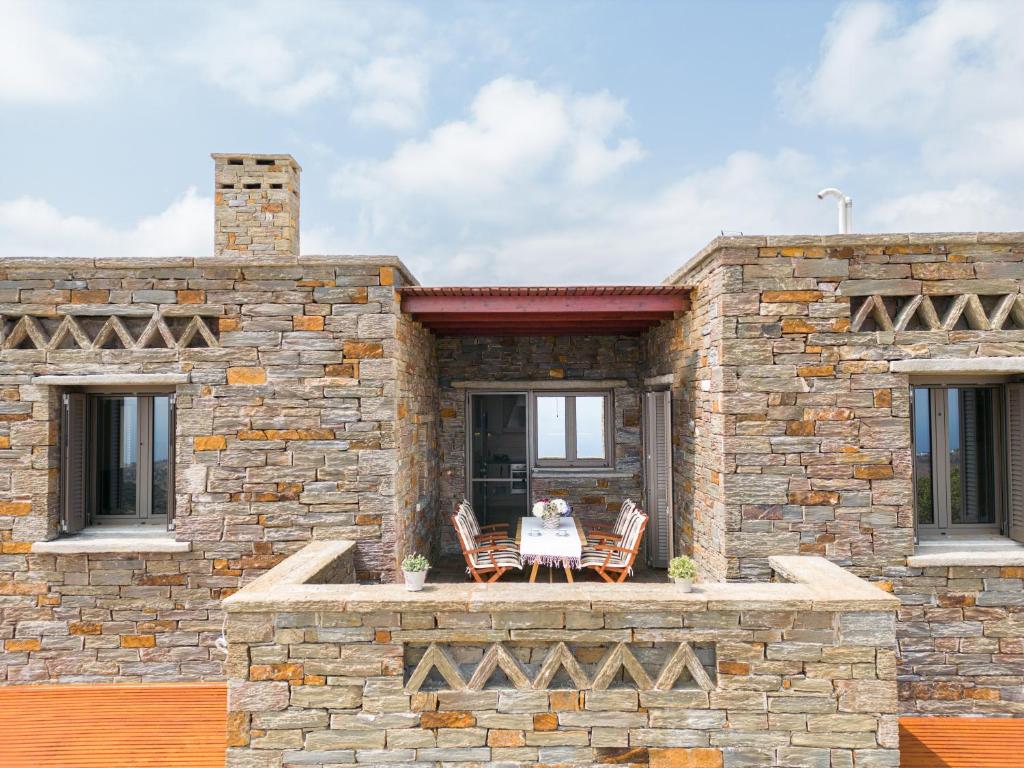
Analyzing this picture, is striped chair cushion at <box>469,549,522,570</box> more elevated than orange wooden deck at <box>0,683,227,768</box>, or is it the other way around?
striped chair cushion at <box>469,549,522,570</box>

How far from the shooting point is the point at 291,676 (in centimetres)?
338

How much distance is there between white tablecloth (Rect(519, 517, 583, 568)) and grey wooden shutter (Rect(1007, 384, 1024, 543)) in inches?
148

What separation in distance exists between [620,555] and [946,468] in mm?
3076

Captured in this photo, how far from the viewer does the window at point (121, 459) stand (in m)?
5.15

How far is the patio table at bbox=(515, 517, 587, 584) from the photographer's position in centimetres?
546

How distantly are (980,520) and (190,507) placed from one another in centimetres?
705

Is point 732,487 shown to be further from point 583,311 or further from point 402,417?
point 402,417

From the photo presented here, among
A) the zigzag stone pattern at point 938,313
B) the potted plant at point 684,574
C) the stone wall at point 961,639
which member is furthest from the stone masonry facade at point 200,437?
the stone wall at point 961,639

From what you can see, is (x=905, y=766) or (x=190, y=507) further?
(x=190, y=507)

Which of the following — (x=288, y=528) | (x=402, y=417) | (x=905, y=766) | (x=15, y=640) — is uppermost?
(x=402, y=417)

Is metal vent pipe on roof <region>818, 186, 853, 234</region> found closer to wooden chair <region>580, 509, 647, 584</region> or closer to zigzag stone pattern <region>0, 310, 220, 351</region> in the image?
wooden chair <region>580, 509, 647, 584</region>

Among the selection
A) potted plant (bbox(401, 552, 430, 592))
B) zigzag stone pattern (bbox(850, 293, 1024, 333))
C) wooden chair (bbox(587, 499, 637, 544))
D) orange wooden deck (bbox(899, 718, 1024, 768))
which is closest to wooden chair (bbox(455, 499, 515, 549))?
wooden chair (bbox(587, 499, 637, 544))

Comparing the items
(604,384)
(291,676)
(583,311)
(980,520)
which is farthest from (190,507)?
(980,520)

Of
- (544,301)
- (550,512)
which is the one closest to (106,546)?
(550,512)
